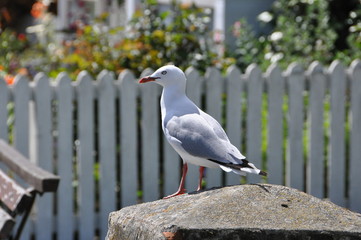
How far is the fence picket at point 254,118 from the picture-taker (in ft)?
18.4

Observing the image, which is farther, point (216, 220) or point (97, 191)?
point (97, 191)

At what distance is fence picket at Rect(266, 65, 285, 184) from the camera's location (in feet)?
18.5

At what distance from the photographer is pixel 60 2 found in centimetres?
1351

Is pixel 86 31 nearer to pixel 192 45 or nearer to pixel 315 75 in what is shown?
pixel 192 45

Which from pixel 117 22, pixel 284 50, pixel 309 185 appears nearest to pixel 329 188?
pixel 309 185

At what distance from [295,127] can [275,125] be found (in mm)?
166

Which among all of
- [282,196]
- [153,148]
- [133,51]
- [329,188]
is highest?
[133,51]

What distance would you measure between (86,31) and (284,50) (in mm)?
2434

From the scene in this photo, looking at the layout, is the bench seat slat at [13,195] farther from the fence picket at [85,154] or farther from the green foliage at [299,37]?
the green foliage at [299,37]

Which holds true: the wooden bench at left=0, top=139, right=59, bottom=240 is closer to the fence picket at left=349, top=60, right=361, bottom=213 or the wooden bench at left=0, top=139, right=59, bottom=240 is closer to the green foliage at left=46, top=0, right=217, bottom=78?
the green foliage at left=46, top=0, right=217, bottom=78

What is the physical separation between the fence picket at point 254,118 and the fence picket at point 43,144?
61.7 inches

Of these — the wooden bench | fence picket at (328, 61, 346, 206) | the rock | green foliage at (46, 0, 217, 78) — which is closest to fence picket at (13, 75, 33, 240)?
green foliage at (46, 0, 217, 78)

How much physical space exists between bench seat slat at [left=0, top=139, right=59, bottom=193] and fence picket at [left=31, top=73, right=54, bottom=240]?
4.27 ft

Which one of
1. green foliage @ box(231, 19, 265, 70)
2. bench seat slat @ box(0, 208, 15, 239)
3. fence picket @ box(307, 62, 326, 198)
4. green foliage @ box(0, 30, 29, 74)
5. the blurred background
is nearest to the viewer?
bench seat slat @ box(0, 208, 15, 239)
